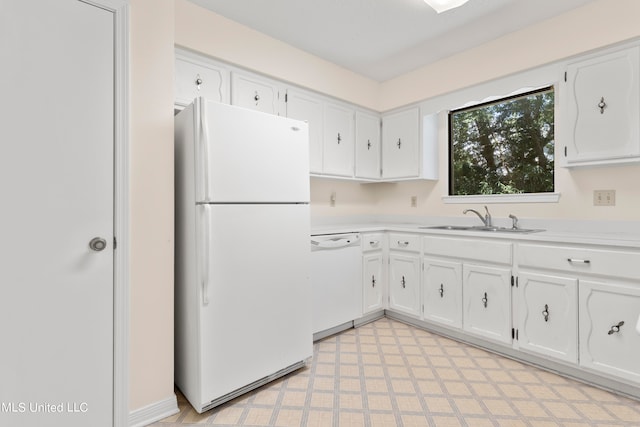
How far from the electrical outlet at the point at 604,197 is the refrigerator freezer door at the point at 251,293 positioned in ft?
7.01

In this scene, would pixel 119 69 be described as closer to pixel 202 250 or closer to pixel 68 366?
pixel 202 250

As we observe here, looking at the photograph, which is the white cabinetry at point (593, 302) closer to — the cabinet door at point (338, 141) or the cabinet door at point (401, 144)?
the cabinet door at point (401, 144)

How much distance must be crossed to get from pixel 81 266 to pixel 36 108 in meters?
0.66

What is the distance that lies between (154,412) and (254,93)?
2.21 metres

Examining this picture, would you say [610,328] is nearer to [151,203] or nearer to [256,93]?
[151,203]

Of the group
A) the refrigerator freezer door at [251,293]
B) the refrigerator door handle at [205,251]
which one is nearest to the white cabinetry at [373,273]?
the refrigerator freezer door at [251,293]

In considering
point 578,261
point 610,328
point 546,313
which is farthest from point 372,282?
point 610,328

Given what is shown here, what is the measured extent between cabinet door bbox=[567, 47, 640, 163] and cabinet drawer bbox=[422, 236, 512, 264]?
80cm

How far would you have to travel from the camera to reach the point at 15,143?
1.27m

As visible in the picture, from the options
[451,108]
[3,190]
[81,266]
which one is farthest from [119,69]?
[451,108]

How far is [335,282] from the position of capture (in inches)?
108

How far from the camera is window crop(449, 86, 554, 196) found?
2.81 metres

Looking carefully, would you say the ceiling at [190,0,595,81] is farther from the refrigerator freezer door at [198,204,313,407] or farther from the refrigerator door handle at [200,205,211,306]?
the refrigerator door handle at [200,205,211,306]

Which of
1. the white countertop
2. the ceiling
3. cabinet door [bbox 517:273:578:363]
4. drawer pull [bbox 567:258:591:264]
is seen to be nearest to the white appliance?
the white countertop
